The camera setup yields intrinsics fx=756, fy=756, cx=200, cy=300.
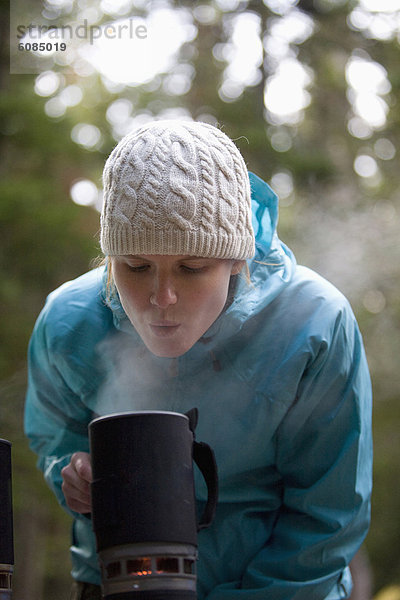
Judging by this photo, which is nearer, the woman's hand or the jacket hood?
the woman's hand

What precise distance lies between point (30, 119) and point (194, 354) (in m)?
3.70

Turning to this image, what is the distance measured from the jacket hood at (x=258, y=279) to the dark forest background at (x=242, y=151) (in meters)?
2.87

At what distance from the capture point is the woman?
142 cm

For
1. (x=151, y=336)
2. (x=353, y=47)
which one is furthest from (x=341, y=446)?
(x=353, y=47)

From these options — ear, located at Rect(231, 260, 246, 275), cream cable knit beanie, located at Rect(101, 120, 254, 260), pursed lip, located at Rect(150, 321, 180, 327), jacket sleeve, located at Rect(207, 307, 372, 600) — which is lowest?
jacket sleeve, located at Rect(207, 307, 372, 600)

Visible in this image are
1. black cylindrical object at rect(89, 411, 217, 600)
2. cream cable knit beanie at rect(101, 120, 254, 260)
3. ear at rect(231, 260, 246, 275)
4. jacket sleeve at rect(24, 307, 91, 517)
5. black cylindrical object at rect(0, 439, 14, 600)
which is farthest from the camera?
jacket sleeve at rect(24, 307, 91, 517)

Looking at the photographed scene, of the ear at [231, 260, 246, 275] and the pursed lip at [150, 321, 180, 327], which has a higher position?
the ear at [231, 260, 246, 275]

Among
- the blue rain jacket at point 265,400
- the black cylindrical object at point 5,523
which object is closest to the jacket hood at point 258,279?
the blue rain jacket at point 265,400

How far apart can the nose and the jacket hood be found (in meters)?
0.22

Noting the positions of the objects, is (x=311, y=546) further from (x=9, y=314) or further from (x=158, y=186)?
(x=9, y=314)

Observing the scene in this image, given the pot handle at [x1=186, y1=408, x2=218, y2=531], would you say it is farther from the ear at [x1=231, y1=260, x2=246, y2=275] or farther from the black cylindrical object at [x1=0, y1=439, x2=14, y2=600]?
the ear at [x1=231, y1=260, x2=246, y2=275]

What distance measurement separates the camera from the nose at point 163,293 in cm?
139

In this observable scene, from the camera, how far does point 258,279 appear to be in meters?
1.66

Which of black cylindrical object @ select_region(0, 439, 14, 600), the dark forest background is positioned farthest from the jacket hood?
the dark forest background
